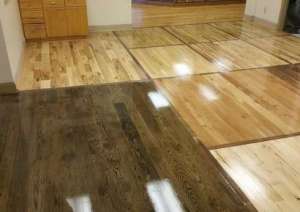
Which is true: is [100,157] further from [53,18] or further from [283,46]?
[283,46]

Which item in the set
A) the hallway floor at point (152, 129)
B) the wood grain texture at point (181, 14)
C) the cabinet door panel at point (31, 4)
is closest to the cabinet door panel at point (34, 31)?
the cabinet door panel at point (31, 4)

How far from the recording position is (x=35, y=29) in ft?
16.7

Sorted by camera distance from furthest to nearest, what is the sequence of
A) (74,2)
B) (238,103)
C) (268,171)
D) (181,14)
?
(181,14) → (74,2) → (238,103) → (268,171)

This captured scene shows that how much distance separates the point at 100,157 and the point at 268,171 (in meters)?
1.23

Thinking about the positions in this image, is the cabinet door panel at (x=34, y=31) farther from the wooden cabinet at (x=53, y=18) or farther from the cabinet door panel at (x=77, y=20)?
the cabinet door panel at (x=77, y=20)

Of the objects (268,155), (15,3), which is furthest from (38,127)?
(15,3)

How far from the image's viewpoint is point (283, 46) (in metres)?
4.97

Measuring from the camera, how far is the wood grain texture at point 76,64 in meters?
3.74

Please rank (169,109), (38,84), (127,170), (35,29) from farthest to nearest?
(35,29), (38,84), (169,109), (127,170)

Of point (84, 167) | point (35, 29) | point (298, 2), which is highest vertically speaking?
point (298, 2)

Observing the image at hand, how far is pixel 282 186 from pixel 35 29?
14.5ft

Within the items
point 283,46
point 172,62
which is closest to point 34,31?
point 172,62

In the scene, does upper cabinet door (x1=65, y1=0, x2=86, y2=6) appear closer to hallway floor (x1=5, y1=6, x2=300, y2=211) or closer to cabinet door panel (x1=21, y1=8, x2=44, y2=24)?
cabinet door panel (x1=21, y1=8, x2=44, y2=24)

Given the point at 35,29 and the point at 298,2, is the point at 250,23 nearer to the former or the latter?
the point at 298,2
